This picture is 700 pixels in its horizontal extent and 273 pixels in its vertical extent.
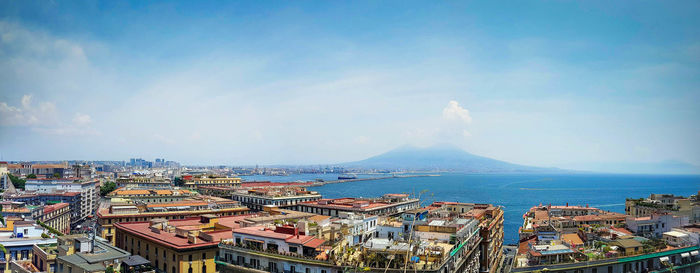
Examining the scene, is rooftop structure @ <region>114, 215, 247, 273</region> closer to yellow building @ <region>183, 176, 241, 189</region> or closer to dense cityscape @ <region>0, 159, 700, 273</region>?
dense cityscape @ <region>0, 159, 700, 273</region>

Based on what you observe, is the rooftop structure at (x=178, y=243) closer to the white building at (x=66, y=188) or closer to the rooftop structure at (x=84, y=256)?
the rooftop structure at (x=84, y=256)

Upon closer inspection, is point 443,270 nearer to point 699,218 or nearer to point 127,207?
point 699,218

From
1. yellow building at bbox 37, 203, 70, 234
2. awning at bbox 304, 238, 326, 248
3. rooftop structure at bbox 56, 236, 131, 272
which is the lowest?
yellow building at bbox 37, 203, 70, 234

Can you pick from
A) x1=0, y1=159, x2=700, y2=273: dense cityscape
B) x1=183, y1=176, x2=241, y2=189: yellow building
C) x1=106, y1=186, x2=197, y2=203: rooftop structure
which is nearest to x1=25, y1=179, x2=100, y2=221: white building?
x1=106, y1=186, x2=197, y2=203: rooftop structure

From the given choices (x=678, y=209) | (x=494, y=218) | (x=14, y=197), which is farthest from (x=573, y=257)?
(x=14, y=197)

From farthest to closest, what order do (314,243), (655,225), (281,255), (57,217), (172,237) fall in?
(57,217)
(172,237)
(655,225)
(281,255)
(314,243)

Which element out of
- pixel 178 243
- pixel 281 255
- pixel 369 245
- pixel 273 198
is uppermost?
pixel 273 198

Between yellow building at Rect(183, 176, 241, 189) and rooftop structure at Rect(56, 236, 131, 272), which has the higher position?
yellow building at Rect(183, 176, 241, 189)

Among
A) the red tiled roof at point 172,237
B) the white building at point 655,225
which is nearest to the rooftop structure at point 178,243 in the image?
the red tiled roof at point 172,237

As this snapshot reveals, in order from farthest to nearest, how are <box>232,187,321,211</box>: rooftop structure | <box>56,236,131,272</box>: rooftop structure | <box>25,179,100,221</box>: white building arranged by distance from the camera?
<box>25,179,100,221</box>: white building → <box>232,187,321,211</box>: rooftop structure → <box>56,236,131,272</box>: rooftop structure

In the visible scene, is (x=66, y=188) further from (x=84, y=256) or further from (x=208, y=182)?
(x=84, y=256)

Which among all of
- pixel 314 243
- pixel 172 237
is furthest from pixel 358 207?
pixel 314 243

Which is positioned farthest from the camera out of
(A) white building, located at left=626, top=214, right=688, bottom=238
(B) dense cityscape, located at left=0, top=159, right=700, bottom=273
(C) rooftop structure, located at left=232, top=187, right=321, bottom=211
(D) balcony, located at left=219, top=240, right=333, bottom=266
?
(C) rooftop structure, located at left=232, top=187, right=321, bottom=211
